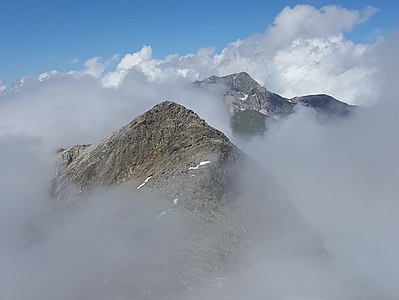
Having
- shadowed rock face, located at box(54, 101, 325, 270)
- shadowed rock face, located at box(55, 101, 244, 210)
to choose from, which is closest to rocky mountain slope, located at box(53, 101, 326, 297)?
shadowed rock face, located at box(54, 101, 325, 270)

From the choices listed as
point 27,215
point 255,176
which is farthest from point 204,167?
point 27,215

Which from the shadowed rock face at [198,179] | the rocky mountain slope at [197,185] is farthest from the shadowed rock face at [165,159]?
the rocky mountain slope at [197,185]

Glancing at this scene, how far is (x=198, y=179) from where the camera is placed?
10825cm

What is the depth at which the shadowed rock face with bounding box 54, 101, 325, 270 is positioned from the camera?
10181cm

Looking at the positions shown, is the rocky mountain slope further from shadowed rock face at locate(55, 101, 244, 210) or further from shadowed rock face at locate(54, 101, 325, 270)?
shadowed rock face at locate(55, 101, 244, 210)

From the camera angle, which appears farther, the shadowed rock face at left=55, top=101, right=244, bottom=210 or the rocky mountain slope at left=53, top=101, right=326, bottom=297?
the shadowed rock face at left=55, top=101, right=244, bottom=210

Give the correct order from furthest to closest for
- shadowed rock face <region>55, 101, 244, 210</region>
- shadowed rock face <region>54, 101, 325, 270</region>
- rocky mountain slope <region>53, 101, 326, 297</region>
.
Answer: shadowed rock face <region>55, 101, 244, 210</region>
shadowed rock face <region>54, 101, 325, 270</region>
rocky mountain slope <region>53, 101, 326, 297</region>

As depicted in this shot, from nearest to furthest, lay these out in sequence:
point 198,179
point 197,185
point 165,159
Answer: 1. point 197,185
2. point 198,179
3. point 165,159

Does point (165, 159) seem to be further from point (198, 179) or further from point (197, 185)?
point (197, 185)

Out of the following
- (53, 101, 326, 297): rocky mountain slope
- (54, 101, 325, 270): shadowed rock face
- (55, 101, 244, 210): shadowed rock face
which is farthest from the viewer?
(55, 101, 244, 210): shadowed rock face

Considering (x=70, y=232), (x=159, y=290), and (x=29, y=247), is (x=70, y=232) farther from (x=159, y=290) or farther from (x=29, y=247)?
(x=159, y=290)

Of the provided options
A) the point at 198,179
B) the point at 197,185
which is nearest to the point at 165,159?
the point at 198,179

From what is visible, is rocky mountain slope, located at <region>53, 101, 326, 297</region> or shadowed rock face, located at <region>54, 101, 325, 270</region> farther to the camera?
shadowed rock face, located at <region>54, 101, 325, 270</region>

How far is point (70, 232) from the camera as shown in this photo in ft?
362
